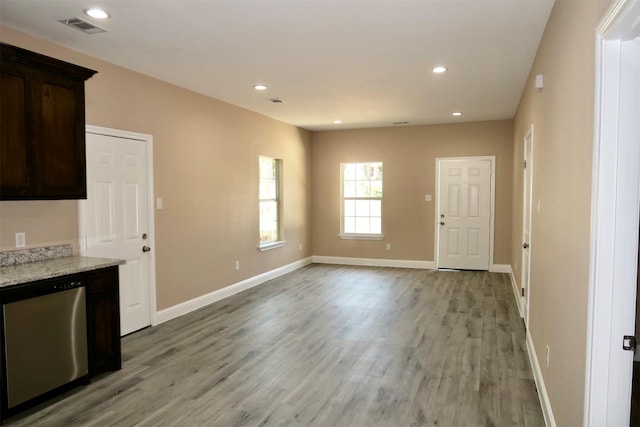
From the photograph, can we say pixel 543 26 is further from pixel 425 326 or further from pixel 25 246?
pixel 25 246

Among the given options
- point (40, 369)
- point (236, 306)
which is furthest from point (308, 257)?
point (40, 369)

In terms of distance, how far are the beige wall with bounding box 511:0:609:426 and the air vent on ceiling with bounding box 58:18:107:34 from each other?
3.14 m

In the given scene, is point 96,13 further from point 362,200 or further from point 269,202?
point 362,200

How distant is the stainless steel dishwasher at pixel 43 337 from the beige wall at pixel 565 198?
10.2 ft

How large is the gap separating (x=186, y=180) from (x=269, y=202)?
7.52 ft

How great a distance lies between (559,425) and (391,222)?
5.98m

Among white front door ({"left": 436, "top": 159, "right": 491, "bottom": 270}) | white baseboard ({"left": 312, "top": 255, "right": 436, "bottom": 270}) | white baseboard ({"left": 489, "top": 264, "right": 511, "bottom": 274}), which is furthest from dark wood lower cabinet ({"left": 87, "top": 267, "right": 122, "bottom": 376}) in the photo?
white baseboard ({"left": 489, "top": 264, "right": 511, "bottom": 274})

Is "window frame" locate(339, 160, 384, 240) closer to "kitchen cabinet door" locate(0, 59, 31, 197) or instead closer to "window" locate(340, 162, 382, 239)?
"window" locate(340, 162, 382, 239)

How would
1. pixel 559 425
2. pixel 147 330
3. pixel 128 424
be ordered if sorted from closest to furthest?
pixel 559 425 → pixel 128 424 → pixel 147 330

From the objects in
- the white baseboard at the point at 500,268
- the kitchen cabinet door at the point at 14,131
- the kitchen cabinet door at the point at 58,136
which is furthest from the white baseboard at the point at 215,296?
the white baseboard at the point at 500,268

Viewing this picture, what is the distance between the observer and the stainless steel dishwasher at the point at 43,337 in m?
2.63

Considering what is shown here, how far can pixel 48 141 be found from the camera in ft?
10.3

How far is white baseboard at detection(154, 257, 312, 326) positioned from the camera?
4.75 m

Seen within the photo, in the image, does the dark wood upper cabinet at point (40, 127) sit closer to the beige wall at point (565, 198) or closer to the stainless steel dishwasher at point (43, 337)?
the stainless steel dishwasher at point (43, 337)
